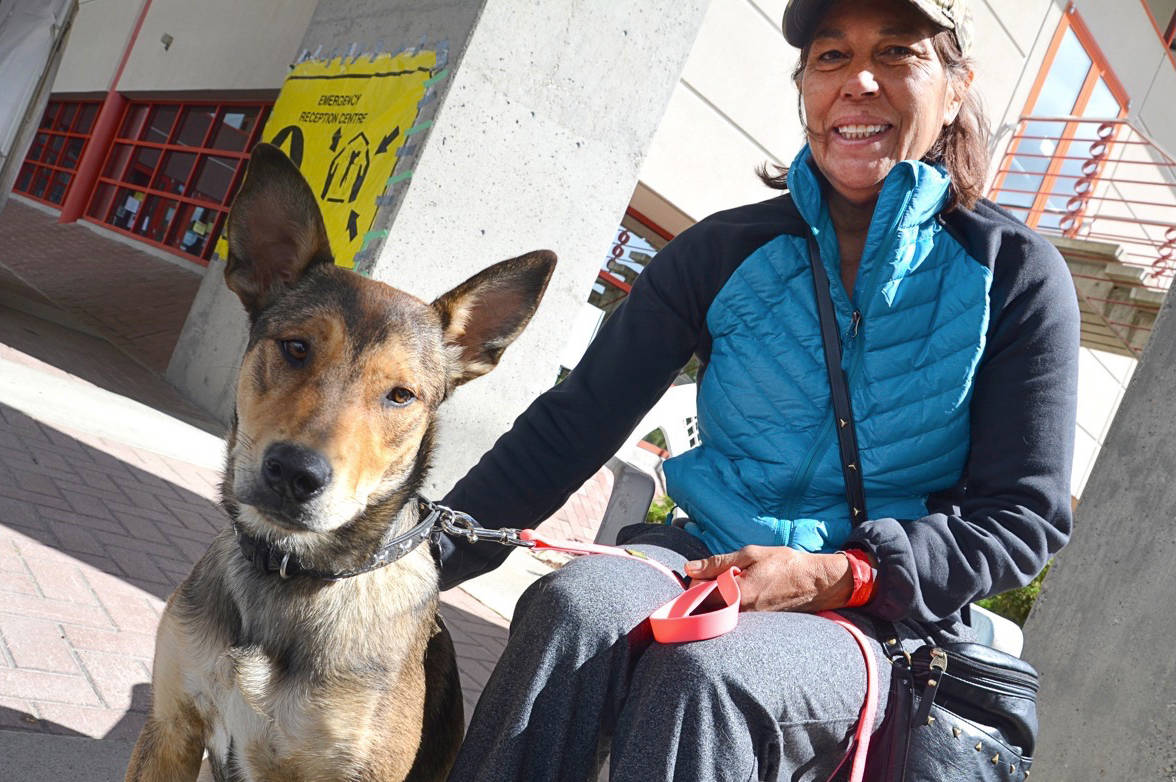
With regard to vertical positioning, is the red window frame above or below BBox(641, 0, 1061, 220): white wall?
below

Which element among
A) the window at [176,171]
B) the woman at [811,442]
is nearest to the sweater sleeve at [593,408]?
the woman at [811,442]

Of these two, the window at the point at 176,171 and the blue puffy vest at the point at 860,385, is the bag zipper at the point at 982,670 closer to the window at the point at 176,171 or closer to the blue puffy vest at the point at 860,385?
the blue puffy vest at the point at 860,385

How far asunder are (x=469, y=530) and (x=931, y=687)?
1151 mm

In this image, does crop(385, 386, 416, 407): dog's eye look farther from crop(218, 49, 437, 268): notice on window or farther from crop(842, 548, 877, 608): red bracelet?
crop(218, 49, 437, 268): notice on window

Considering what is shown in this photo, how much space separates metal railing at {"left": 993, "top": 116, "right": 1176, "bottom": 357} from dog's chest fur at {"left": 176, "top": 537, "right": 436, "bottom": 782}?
39.6 ft

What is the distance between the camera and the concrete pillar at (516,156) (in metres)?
7.81

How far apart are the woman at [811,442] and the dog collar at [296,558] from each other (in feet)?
0.88

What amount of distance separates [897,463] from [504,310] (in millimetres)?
1188

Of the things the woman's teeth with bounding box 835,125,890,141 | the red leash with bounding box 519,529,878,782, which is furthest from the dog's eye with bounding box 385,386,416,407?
the woman's teeth with bounding box 835,125,890,141

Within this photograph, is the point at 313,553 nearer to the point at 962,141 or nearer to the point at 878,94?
the point at 878,94

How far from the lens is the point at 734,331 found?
2654 millimetres

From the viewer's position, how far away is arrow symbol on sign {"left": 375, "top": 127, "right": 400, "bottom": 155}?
810 centimetres

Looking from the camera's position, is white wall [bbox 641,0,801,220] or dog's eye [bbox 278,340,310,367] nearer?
dog's eye [bbox 278,340,310,367]

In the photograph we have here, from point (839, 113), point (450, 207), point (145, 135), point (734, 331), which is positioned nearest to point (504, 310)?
point (734, 331)
